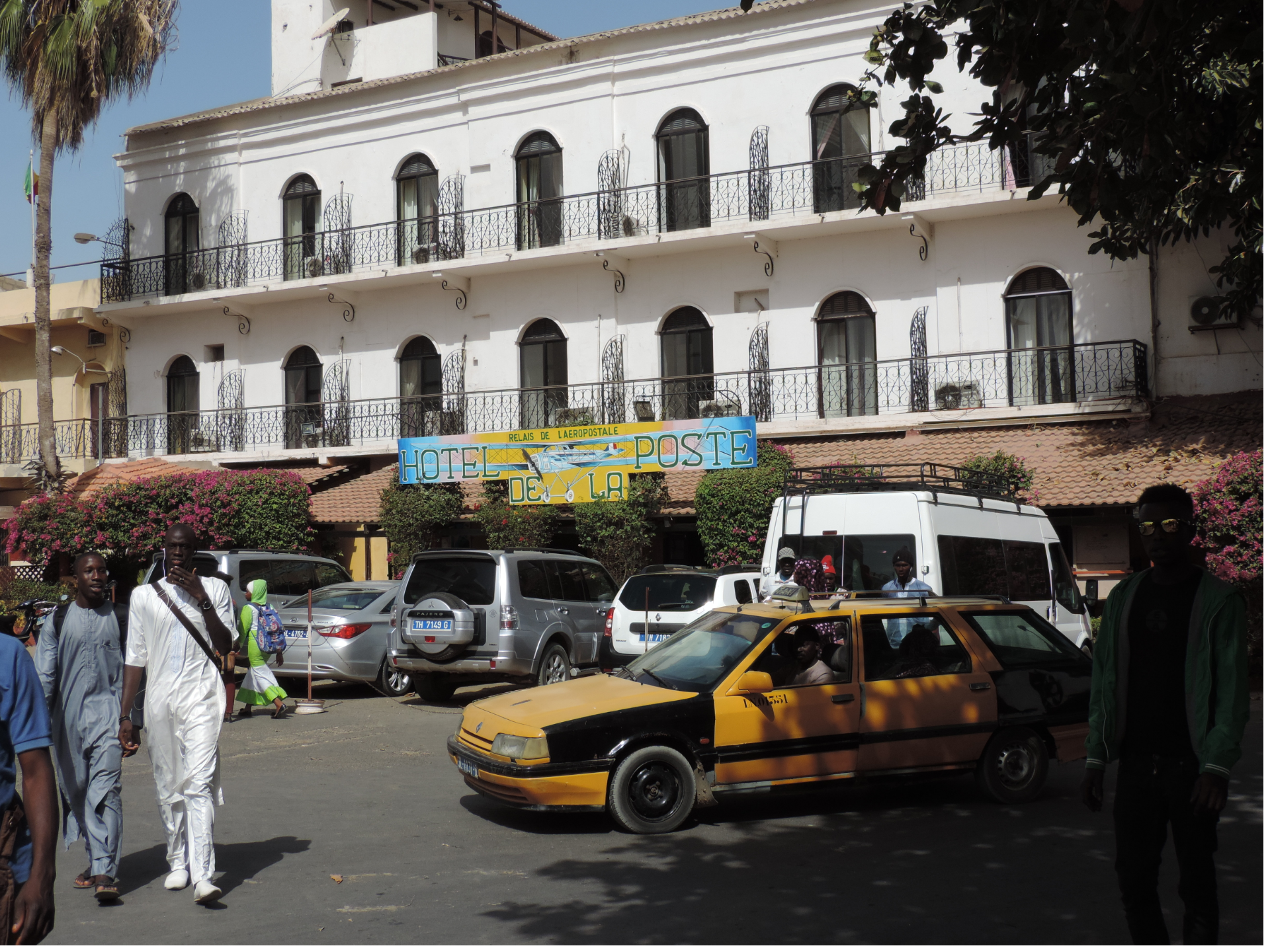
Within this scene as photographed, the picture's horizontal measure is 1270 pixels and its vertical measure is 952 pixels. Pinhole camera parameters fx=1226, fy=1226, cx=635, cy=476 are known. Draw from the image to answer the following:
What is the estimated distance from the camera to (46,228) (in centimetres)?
2797

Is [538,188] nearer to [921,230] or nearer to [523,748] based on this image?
[921,230]

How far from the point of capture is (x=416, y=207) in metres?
27.5

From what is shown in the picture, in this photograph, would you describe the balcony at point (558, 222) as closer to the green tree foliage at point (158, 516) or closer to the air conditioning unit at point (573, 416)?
the air conditioning unit at point (573, 416)

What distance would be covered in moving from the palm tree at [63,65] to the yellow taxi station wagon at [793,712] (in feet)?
73.6

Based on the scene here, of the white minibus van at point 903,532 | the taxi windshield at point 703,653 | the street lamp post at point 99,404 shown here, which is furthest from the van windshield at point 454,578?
the street lamp post at point 99,404

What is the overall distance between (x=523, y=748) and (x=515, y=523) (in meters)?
14.1

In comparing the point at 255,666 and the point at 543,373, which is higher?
the point at 543,373

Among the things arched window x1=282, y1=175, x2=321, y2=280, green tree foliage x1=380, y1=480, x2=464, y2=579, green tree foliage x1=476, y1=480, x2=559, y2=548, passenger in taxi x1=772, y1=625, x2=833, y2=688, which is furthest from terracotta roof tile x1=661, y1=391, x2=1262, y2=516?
passenger in taxi x1=772, y1=625, x2=833, y2=688

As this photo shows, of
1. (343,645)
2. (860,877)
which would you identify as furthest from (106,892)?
(343,645)

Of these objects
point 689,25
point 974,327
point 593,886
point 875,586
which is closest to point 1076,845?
point 593,886

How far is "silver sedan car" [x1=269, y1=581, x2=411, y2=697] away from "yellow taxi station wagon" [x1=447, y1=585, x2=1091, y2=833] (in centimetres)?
650

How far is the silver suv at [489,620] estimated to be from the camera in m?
13.9

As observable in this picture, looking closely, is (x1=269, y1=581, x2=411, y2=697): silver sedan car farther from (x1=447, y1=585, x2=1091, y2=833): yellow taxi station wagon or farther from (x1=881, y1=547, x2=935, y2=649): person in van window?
(x1=447, y1=585, x2=1091, y2=833): yellow taxi station wagon

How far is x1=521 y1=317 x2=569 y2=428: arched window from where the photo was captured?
2564 cm
